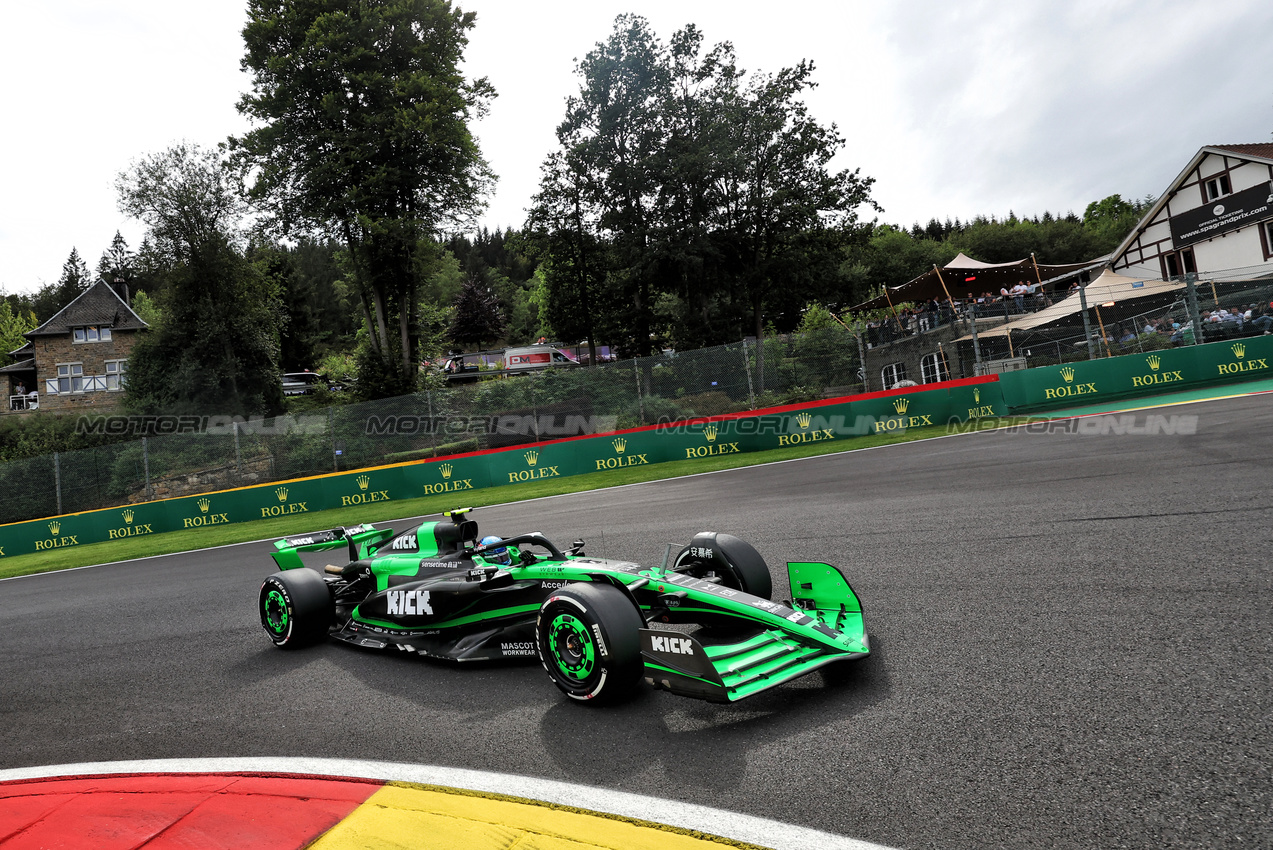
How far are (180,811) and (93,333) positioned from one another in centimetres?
5506

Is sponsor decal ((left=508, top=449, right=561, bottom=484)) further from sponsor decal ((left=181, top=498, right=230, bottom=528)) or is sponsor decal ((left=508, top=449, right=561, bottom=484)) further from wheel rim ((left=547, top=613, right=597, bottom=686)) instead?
wheel rim ((left=547, top=613, right=597, bottom=686))

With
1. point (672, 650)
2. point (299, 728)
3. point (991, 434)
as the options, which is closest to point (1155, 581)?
point (672, 650)

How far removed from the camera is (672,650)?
3402mm

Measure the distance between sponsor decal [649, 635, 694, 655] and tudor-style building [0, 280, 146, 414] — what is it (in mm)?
52474

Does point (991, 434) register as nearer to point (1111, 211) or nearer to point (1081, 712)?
point (1081, 712)

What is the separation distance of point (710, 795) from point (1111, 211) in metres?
120

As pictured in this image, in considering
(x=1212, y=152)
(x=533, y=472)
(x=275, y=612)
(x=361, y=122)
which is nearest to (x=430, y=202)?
(x=361, y=122)

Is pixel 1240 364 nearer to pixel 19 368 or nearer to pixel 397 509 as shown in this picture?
pixel 397 509

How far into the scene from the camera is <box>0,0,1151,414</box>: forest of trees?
96.2 feet

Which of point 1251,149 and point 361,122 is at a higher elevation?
point 361,122

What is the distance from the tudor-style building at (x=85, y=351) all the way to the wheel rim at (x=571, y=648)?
51831mm

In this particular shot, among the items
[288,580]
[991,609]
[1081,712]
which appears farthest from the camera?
[288,580]

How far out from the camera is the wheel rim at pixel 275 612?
556 centimetres

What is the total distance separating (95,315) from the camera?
153 ft
